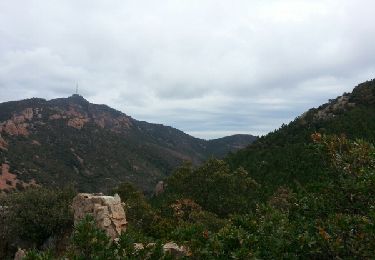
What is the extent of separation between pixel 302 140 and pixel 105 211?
47.9m

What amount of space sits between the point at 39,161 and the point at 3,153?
7.75 m

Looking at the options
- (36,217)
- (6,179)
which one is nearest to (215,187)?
(36,217)

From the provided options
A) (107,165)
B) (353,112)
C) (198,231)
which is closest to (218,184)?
(198,231)

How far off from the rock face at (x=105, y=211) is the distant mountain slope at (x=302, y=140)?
2207 cm

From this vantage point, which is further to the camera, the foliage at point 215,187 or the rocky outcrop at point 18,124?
the rocky outcrop at point 18,124

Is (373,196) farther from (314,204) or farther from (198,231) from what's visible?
(198,231)

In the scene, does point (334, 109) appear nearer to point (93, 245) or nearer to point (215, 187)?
point (215, 187)

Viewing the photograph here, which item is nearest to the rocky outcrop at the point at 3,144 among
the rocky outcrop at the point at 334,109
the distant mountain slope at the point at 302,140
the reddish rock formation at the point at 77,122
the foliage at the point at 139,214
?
the reddish rock formation at the point at 77,122

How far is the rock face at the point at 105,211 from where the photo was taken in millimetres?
25359

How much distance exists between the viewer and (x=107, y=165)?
110000 mm

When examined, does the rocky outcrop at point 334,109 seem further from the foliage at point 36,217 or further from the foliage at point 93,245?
the foliage at point 93,245

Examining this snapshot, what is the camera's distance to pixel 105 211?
25734 mm

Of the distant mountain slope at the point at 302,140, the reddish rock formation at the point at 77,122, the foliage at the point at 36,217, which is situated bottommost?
the foliage at the point at 36,217

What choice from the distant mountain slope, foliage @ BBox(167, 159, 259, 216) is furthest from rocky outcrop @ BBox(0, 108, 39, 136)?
foliage @ BBox(167, 159, 259, 216)
